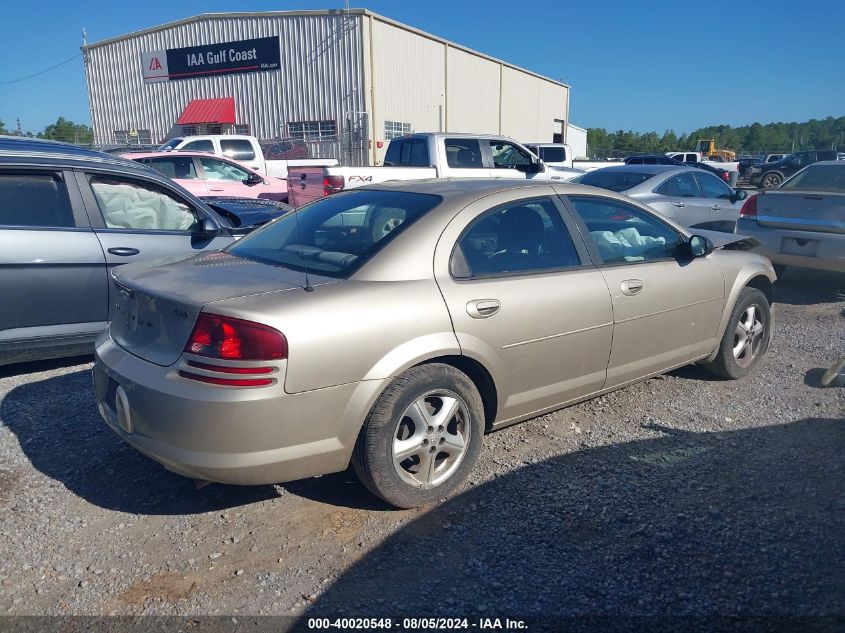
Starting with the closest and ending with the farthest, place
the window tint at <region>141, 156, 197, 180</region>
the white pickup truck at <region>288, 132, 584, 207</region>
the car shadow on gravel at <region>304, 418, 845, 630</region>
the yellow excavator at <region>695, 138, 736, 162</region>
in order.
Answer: the car shadow on gravel at <region>304, 418, 845, 630</region>
the white pickup truck at <region>288, 132, 584, 207</region>
the window tint at <region>141, 156, 197, 180</region>
the yellow excavator at <region>695, 138, 736, 162</region>

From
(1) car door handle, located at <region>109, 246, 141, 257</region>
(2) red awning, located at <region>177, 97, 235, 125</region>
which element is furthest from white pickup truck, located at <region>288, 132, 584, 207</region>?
(2) red awning, located at <region>177, 97, 235, 125</region>

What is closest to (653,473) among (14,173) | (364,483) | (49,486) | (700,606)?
(700,606)

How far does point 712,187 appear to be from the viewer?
10.8 m

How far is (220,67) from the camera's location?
30203 mm

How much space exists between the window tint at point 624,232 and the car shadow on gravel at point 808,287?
4316 millimetres

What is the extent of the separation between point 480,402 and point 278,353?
46.5 inches

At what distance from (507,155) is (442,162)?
161cm

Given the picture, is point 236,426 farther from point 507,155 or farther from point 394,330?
point 507,155

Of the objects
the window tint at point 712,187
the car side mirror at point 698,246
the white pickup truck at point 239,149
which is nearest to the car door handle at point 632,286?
the car side mirror at point 698,246

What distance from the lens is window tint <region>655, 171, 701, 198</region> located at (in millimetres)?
10273

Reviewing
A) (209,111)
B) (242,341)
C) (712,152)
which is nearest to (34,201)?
(242,341)

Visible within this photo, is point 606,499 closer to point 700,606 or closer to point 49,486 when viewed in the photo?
point 700,606

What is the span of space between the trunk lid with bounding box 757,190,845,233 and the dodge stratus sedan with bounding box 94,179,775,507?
3992 millimetres

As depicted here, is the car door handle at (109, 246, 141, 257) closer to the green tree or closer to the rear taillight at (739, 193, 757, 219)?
the rear taillight at (739, 193, 757, 219)
